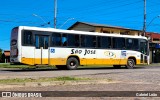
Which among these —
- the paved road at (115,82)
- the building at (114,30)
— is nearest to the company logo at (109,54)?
the paved road at (115,82)

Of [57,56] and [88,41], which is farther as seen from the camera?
[88,41]

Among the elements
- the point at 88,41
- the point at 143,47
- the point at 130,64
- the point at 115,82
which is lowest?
the point at 115,82

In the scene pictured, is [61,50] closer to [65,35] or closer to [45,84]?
[65,35]

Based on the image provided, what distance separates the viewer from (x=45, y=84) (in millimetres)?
A: 13508

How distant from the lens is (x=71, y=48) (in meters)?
27.6

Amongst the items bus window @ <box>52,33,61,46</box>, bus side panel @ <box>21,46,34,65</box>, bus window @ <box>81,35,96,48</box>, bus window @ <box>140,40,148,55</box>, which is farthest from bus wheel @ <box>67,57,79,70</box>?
A: bus window @ <box>140,40,148,55</box>

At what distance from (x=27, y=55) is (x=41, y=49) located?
125 cm

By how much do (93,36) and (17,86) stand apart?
17.0 metres

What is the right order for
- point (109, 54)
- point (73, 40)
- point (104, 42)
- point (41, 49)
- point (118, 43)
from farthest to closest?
point (118, 43)
point (109, 54)
point (104, 42)
point (73, 40)
point (41, 49)

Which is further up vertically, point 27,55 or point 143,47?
point 143,47

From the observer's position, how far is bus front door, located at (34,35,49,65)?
2538cm

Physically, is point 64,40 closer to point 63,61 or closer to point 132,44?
point 63,61

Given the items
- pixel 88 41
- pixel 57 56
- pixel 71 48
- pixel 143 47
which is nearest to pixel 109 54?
pixel 88 41

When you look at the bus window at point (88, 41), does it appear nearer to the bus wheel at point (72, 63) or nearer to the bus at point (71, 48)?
the bus at point (71, 48)
